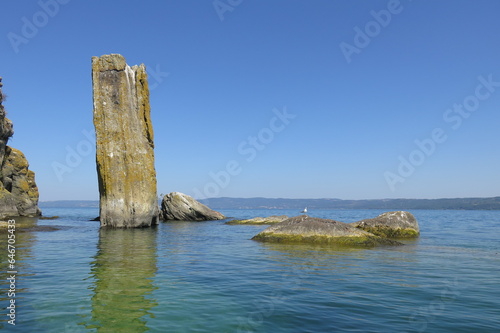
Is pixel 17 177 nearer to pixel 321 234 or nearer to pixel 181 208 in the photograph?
pixel 181 208

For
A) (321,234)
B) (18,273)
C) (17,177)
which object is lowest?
(18,273)

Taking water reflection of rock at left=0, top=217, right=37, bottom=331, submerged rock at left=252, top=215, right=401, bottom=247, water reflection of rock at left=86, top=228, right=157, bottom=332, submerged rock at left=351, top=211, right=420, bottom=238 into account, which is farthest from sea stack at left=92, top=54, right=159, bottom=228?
submerged rock at left=351, top=211, right=420, bottom=238

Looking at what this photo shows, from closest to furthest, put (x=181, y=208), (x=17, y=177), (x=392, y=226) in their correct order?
(x=392, y=226), (x=181, y=208), (x=17, y=177)

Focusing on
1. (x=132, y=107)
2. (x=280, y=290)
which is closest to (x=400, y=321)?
(x=280, y=290)

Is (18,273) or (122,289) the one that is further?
(18,273)

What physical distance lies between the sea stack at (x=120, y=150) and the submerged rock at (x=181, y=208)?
14726 millimetres

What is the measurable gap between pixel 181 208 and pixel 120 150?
706 inches

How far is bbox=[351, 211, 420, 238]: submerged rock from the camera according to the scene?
23.9 metres

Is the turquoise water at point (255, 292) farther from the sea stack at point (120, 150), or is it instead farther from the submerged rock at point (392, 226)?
the sea stack at point (120, 150)

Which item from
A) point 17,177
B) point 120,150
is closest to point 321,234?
point 120,150

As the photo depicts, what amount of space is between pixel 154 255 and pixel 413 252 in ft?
39.1

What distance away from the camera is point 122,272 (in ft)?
36.6

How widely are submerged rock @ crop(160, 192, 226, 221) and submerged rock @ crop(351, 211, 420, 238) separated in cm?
2626

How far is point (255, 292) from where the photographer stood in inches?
352
